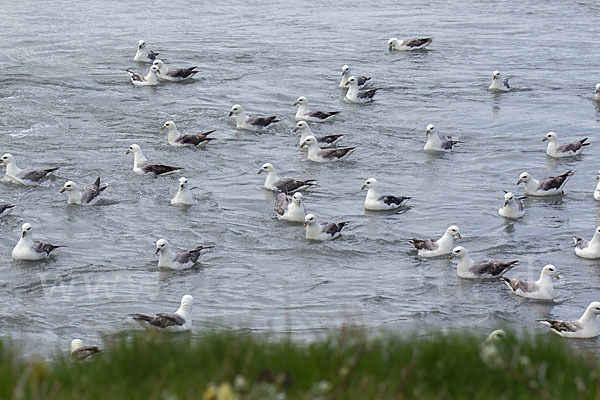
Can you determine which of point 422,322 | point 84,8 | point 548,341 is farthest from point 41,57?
point 548,341

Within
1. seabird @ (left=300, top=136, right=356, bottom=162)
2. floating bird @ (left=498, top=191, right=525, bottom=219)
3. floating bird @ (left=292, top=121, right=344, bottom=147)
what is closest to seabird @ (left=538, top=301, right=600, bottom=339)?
floating bird @ (left=498, top=191, right=525, bottom=219)

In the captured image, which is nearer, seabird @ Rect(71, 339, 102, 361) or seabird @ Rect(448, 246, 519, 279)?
seabird @ Rect(71, 339, 102, 361)

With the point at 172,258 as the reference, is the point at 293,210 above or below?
above

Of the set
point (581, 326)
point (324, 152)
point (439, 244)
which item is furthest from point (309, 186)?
point (581, 326)

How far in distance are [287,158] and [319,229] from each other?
254 inches

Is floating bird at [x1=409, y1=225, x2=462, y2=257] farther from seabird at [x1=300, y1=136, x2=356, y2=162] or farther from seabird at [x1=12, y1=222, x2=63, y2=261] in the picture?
seabird at [x1=12, y1=222, x2=63, y2=261]

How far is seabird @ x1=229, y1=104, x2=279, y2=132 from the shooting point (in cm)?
2802

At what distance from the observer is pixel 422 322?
1617cm

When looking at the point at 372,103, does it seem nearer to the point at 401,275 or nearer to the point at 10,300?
the point at 401,275

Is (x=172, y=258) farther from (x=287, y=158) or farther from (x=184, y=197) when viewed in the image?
(x=287, y=158)

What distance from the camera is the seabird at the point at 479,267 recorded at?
1828 cm

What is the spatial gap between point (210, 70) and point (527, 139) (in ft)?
38.0

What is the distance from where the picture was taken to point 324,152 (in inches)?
1016

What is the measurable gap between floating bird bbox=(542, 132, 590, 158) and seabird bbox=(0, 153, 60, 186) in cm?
1212
